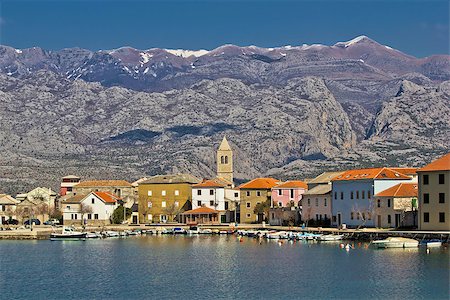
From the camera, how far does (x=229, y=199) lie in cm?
13962

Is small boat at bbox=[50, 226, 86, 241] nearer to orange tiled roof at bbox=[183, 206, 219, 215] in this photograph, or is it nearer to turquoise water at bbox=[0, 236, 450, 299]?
turquoise water at bbox=[0, 236, 450, 299]

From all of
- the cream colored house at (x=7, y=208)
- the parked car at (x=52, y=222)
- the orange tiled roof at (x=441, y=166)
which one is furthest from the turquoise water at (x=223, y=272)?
the cream colored house at (x=7, y=208)

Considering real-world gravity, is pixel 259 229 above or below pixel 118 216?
below

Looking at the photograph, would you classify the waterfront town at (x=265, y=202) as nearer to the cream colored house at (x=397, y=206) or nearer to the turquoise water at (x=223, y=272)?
the cream colored house at (x=397, y=206)

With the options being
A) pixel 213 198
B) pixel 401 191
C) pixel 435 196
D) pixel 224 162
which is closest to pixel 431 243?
pixel 435 196

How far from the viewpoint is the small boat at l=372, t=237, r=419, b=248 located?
3314 inches

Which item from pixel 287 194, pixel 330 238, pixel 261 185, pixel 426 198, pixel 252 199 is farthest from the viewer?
pixel 261 185

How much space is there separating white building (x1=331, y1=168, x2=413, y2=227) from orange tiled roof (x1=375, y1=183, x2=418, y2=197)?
3.73ft

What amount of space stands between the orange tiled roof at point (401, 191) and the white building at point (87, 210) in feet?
157

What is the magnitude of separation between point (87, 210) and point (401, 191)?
51.5m

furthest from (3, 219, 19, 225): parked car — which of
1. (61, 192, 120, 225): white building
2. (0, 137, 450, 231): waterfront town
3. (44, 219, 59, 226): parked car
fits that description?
(61, 192, 120, 225): white building

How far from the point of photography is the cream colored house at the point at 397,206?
97062mm

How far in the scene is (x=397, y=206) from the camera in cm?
9762

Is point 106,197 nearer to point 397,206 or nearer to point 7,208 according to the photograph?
point 7,208
